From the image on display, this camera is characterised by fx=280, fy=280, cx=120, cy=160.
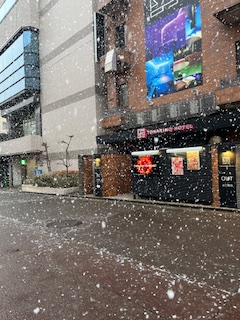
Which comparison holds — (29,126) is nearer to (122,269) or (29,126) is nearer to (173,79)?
(173,79)

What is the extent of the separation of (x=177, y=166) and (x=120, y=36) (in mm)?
12726

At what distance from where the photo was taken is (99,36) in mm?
21594

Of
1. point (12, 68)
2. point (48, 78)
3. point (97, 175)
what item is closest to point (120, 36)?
point (48, 78)

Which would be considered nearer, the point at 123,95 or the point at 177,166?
the point at 177,166

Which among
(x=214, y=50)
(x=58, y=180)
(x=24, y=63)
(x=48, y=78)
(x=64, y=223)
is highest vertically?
(x=24, y=63)

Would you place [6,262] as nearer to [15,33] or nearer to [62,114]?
[62,114]

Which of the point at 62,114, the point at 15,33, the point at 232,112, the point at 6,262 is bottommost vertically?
the point at 6,262

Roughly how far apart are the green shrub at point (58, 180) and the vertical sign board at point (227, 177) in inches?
480

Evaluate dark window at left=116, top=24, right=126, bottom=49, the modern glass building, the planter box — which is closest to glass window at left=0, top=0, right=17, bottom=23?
the modern glass building

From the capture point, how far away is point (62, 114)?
84.1 feet

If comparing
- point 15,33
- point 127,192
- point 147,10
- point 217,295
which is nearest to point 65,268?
point 217,295

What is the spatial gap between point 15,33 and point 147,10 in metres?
18.6

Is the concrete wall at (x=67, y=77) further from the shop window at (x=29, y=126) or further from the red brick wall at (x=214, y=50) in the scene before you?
the red brick wall at (x=214, y=50)

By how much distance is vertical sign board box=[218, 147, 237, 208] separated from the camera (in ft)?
35.6
